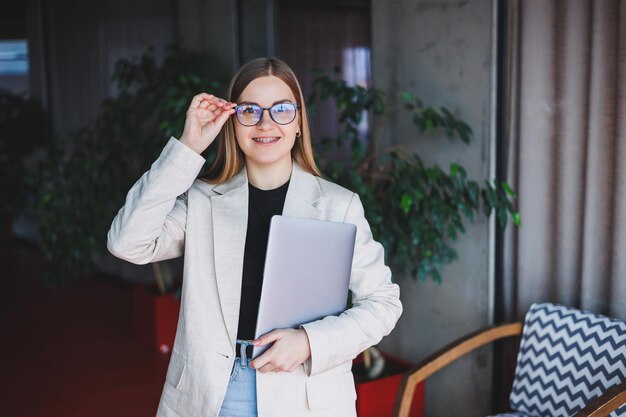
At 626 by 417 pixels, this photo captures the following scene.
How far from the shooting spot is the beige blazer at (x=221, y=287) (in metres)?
1.43

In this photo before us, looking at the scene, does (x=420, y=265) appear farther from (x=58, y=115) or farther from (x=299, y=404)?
(x=58, y=115)

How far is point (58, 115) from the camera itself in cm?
761

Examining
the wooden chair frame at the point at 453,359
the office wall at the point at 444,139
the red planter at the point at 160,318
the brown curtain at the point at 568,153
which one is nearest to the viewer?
the wooden chair frame at the point at 453,359

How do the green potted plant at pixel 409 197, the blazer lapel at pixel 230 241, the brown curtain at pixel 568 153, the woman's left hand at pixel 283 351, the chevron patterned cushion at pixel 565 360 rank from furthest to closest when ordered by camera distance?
the green potted plant at pixel 409 197
the brown curtain at pixel 568 153
the chevron patterned cushion at pixel 565 360
the blazer lapel at pixel 230 241
the woman's left hand at pixel 283 351

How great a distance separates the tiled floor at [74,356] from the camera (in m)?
3.71

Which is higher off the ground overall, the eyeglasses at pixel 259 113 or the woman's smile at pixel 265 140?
the eyeglasses at pixel 259 113

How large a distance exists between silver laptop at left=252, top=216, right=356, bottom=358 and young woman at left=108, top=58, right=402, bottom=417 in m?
0.04

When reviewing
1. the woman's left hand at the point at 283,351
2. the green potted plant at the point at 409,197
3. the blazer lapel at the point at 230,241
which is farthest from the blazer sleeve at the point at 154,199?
the green potted plant at the point at 409,197

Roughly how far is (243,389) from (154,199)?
0.45 m

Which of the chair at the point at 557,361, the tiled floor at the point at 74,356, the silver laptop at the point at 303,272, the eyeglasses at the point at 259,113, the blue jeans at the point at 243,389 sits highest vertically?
the eyeglasses at the point at 259,113

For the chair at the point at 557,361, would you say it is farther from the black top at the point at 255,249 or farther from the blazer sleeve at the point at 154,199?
the blazer sleeve at the point at 154,199

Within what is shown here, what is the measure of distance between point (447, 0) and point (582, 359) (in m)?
1.70

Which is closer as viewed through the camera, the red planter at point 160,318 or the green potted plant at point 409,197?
the green potted plant at point 409,197

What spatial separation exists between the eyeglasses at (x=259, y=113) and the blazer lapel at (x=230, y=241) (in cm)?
17
